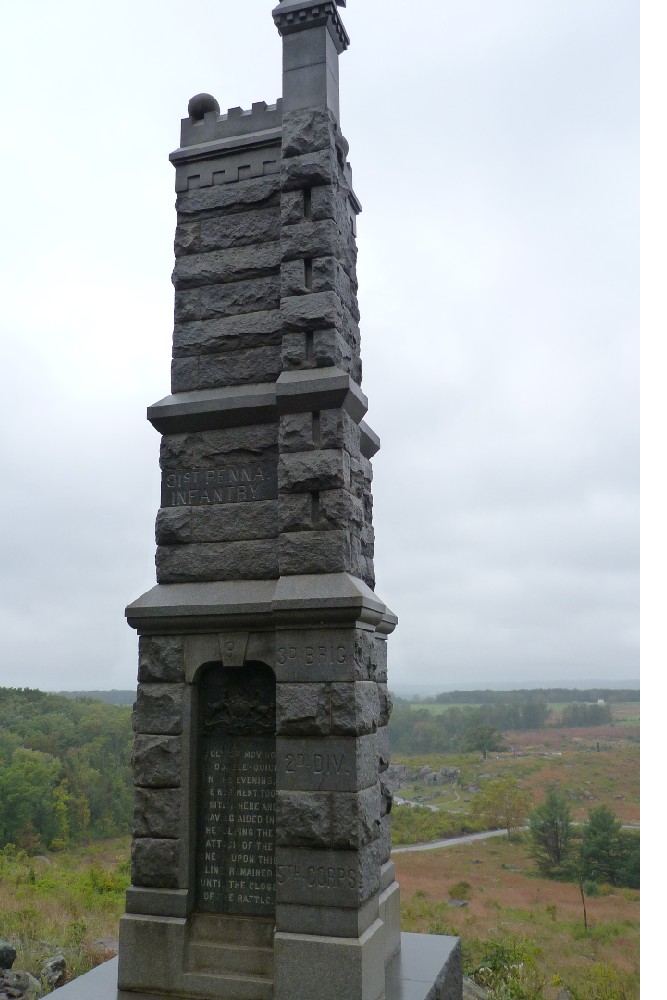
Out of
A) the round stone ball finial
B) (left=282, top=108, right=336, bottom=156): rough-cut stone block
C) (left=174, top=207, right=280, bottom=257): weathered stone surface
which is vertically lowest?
(left=174, top=207, right=280, bottom=257): weathered stone surface

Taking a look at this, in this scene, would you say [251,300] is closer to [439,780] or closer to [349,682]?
[349,682]

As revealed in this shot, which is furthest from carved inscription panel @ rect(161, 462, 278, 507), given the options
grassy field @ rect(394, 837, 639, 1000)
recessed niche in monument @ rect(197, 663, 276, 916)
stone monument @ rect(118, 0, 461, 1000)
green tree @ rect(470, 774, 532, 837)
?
green tree @ rect(470, 774, 532, 837)

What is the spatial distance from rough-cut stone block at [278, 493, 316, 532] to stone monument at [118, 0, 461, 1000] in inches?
0.7

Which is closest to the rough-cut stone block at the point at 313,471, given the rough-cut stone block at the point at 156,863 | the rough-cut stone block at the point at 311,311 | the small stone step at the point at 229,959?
the rough-cut stone block at the point at 311,311

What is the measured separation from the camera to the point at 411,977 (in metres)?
5.59

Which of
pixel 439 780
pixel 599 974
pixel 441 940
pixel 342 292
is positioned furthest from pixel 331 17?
pixel 439 780

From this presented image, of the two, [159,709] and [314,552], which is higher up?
[314,552]

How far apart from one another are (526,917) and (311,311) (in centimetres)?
881

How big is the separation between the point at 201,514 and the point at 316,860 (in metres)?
2.80

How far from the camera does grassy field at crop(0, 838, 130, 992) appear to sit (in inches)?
312

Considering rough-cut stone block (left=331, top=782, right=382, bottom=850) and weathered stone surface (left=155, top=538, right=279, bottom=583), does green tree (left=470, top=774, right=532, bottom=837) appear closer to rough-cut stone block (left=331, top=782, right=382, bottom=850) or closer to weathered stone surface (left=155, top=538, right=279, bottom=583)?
rough-cut stone block (left=331, top=782, right=382, bottom=850)

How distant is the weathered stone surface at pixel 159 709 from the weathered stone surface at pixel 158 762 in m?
0.07

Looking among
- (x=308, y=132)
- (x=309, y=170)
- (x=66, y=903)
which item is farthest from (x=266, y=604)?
(x=66, y=903)

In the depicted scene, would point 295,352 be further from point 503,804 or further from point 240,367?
point 503,804
